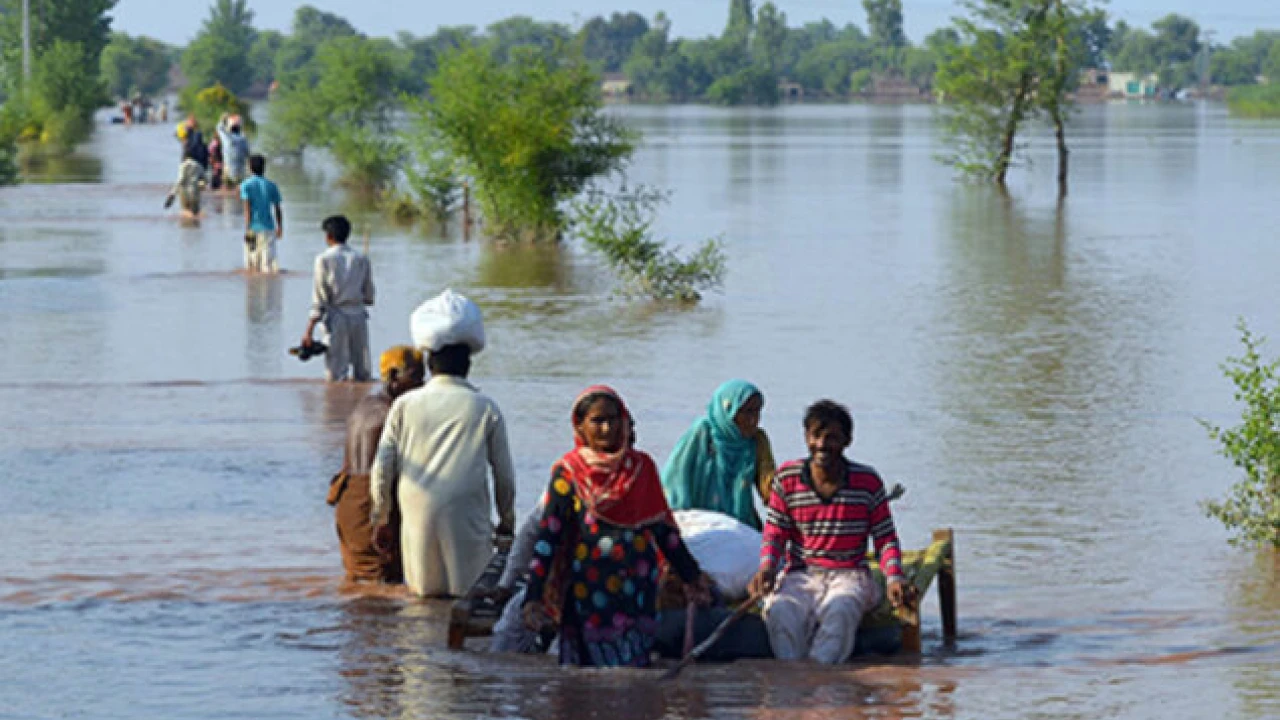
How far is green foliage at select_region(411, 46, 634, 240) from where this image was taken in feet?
96.1

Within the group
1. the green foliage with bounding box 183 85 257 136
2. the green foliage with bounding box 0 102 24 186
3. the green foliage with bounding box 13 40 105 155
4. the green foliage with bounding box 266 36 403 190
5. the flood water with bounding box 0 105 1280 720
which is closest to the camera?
the flood water with bounding box 0 105 1280 720

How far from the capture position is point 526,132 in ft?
95.9

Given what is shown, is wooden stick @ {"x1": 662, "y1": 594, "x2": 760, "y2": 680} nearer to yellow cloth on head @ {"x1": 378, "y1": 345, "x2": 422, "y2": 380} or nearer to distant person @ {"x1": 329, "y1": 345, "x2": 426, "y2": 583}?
distant person @ {"x1": 329, "y1": 345, "x2": 426, "y2": 583}

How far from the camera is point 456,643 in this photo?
25.2ft

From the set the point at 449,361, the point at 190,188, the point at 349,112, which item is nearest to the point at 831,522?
the point at 449,361

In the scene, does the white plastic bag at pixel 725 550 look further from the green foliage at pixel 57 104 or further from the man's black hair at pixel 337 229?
the green foliage at pixel 57 104

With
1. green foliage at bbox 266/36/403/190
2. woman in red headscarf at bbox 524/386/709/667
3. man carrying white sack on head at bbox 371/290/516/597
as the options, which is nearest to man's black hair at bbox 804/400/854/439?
woman in red headscarf at bbox 524/386/709/667

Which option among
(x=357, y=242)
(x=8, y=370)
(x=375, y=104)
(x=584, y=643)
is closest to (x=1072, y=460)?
(x=584, y=643)

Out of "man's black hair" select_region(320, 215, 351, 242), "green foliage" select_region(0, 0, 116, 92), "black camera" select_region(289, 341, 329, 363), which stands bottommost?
"black camera" select_region(289, 341, 329, 363)

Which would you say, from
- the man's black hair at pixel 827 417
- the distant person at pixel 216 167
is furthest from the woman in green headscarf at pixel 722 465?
the distant person at pixel 216 167

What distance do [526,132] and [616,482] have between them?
73.9 feet

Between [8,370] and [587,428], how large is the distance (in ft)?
33.0

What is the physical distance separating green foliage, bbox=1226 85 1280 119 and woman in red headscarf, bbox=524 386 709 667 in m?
119

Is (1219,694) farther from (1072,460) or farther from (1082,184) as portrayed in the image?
(1082,184)
